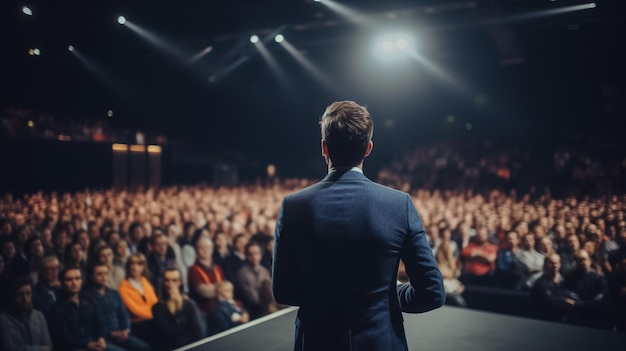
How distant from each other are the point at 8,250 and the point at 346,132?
15.2 feet

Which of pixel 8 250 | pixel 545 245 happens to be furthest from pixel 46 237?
pixel 545 245

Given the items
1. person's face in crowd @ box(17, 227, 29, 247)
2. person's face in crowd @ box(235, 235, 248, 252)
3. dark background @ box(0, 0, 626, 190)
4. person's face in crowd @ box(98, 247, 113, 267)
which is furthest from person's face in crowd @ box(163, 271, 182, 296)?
dark background @ box(0, 0, 626, 190)

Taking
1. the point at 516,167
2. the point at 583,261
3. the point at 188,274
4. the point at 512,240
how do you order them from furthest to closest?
the point at 516,167
the point at 512,240
the point at 583,261
the point at 188,274

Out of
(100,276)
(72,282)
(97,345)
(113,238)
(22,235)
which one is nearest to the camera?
(97,345)

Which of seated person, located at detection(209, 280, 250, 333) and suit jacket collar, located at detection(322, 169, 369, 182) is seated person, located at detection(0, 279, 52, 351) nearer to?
seated person, located at detection(209, 280, 250, 333)

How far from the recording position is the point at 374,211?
3.99ft

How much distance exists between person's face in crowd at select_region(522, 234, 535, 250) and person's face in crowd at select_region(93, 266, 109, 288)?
14.8 feet

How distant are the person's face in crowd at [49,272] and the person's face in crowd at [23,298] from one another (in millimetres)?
622

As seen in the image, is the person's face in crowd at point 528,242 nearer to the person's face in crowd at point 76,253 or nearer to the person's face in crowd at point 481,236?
the person's face in crowd at point 481,236

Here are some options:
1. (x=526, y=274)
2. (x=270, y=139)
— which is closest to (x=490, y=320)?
(x=526, y=274)

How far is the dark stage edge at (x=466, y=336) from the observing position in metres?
2.98

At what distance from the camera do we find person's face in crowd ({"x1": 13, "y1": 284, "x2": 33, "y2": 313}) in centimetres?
325

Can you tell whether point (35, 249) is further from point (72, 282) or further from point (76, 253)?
point (72, 282)

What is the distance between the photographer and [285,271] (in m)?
1.30
